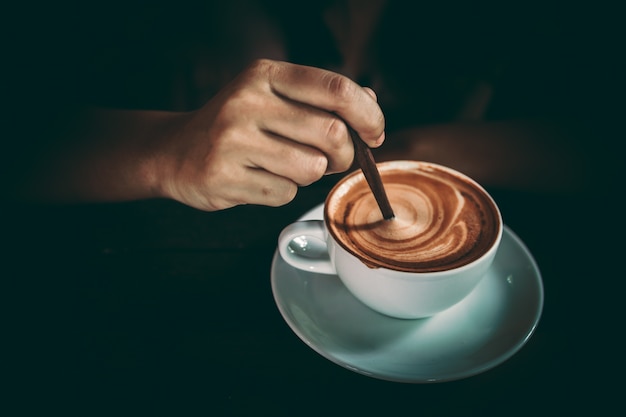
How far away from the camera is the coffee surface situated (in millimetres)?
630

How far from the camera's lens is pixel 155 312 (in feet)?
2.26

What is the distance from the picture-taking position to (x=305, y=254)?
2.32 feet

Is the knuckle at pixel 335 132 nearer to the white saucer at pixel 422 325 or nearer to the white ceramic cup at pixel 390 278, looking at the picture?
the white ceramic cup at pixel 390 278

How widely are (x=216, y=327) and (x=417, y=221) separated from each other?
15.3 inches

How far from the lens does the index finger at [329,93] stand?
22.1 inches

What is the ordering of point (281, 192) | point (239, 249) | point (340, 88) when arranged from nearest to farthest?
1. point (340, 88)
2. point (281, 192)
3. point (239, 249)

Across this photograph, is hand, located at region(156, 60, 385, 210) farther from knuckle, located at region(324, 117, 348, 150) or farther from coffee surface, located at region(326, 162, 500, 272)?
coffee surface, located at region(326, 162, 500, 272)

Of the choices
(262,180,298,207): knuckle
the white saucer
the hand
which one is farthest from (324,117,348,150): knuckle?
the white saucer

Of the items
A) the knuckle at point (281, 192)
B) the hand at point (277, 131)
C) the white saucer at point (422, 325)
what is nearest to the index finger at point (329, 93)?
the hand at point (277, 131)

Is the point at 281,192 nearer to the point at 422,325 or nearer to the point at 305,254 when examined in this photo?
the point at 305,254

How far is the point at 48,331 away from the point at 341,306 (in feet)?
1.62

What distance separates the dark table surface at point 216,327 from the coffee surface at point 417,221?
169 millimetres

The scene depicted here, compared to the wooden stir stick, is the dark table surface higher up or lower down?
lower down

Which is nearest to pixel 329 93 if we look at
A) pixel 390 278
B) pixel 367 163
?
pixel 367 163
